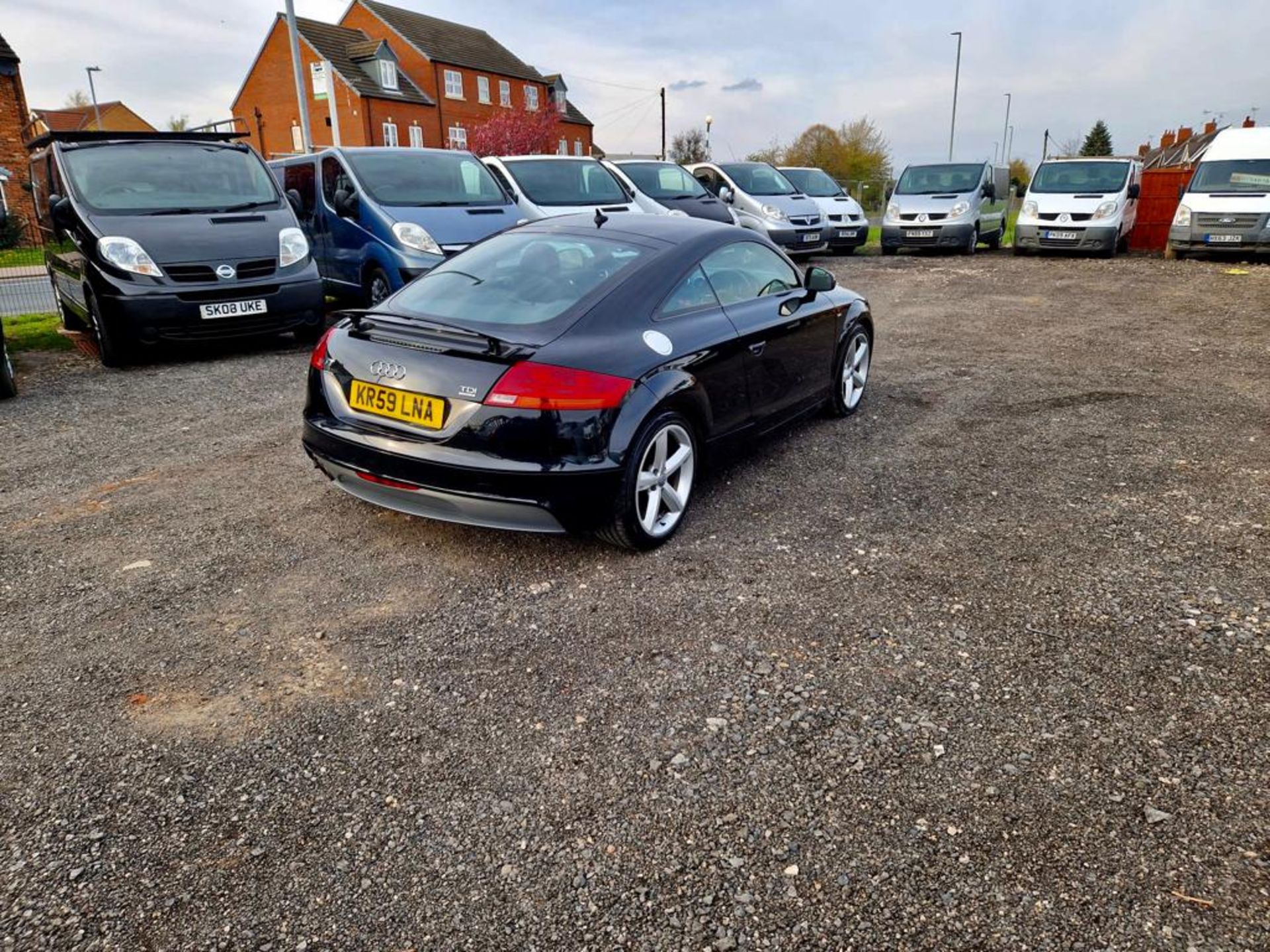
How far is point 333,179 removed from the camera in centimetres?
1002

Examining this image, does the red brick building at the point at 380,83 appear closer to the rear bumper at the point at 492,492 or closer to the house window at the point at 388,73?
the house window at the point at 388,73

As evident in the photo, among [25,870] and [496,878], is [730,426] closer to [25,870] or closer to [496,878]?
[496,878]

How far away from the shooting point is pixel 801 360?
209 inches

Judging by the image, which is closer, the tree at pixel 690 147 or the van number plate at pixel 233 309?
the van number plate at pixel 233 309

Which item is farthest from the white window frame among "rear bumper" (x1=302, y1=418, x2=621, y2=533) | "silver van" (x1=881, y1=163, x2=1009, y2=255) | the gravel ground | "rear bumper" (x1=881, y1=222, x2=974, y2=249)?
"rear bumper" (x1=302, y1=418, x2=621, y2=533)

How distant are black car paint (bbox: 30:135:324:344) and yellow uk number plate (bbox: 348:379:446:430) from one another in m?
4.72

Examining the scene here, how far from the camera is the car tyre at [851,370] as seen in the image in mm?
6035

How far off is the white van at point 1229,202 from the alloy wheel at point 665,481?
48.1 feet

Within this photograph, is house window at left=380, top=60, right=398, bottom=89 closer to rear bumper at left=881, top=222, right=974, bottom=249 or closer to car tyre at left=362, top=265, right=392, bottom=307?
rear bumper at left=881, top=222, right=974, bottom=249

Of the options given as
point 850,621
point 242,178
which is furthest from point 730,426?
point 242,178

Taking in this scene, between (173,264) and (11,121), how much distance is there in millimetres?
27831

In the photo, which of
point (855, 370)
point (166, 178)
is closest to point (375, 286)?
point (166, 178)

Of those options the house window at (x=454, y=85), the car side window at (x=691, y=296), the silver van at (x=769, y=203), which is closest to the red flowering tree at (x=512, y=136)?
the house window at (x=454, y=85)

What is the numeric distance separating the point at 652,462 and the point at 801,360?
1729 mm
